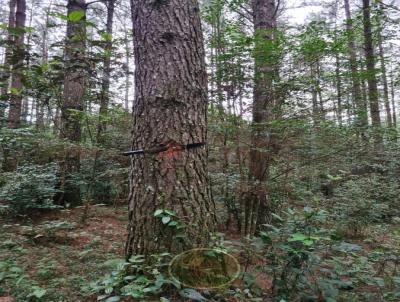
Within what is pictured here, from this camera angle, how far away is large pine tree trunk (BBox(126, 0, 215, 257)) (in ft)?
7.44

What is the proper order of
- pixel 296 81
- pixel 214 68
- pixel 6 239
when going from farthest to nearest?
pixel 214 68 < pixel 296 81 < pixel 6 239

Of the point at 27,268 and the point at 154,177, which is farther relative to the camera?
the point at 27,268

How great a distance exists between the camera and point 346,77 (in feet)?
14.4

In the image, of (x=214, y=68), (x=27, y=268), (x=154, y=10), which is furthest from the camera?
(x=214, y=68)

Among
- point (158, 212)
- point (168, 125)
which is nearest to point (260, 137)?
point (168, 125)

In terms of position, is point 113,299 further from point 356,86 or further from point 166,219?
point 356,86

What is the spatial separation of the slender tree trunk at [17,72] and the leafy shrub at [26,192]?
4.34 feet

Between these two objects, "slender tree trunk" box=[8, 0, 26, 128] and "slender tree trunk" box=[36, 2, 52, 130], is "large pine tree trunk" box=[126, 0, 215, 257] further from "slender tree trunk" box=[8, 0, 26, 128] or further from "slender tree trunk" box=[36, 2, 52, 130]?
"slender tree trunk" box=[36, 2, 52, 130]

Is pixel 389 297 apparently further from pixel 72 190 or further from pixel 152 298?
pixel 72 190

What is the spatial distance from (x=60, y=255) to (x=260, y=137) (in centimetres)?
280

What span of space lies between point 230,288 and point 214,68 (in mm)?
3221

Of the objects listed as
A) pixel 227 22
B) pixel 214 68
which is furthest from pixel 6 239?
pixel 227 22

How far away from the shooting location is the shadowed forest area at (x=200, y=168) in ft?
7.44

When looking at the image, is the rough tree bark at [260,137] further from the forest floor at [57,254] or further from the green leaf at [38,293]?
the green leaf at [38,293]
